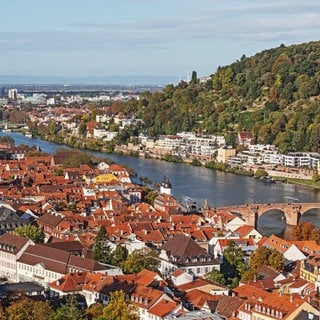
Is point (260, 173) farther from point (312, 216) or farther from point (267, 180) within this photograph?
point (312, 216)

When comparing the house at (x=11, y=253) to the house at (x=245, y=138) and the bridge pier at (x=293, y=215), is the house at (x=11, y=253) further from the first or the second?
A: the house at (x=245, y=138)

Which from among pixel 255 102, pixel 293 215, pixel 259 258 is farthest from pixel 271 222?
pixel 255 102

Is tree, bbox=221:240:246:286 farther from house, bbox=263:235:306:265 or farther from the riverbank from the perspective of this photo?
the riverbank

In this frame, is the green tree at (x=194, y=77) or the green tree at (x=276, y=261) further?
the green tree at (x=194, y=77)

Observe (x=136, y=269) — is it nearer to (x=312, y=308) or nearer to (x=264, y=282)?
(x=264, y=282)

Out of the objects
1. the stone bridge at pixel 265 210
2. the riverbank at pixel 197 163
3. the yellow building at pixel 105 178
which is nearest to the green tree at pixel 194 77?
the riverbank at pixel 197 163

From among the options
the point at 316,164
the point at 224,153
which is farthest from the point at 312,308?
the point at 224,153
